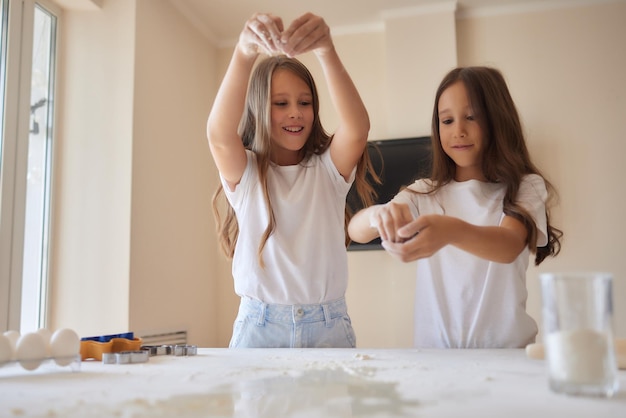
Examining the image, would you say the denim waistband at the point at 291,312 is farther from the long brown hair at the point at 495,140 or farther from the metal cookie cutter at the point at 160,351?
the long brown hair at the point at 495,140

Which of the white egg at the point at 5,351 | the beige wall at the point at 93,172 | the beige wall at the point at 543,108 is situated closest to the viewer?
the white egg at the point at 5,351

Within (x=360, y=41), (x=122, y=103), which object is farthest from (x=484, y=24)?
(x=122, y=103)

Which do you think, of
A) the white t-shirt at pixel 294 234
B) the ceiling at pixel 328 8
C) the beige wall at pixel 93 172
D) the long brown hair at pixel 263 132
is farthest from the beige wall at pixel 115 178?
the white t-shirt at pixel 294 234

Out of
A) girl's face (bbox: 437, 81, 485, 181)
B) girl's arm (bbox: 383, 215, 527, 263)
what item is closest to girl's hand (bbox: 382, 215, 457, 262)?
girl's arm (bbox: 383, 215, 527, 263)

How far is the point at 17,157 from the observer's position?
7.83 feet

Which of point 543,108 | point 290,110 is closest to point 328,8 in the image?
point 543,108

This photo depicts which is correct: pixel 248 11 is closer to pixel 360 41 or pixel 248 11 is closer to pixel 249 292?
pixel 360 41

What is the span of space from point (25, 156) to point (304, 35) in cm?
176

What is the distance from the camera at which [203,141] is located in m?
3.48

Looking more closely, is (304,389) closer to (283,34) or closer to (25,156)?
(283,34)

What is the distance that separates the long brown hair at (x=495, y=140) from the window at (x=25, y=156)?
1801 mm

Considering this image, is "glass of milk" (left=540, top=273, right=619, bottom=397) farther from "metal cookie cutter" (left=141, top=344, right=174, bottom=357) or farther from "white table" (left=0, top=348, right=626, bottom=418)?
"metal cookie cutter" (left=141, top=344, right=174, bottom=357)

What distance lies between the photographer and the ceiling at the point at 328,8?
127 inches

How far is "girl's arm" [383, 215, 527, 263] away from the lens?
3.01ft
